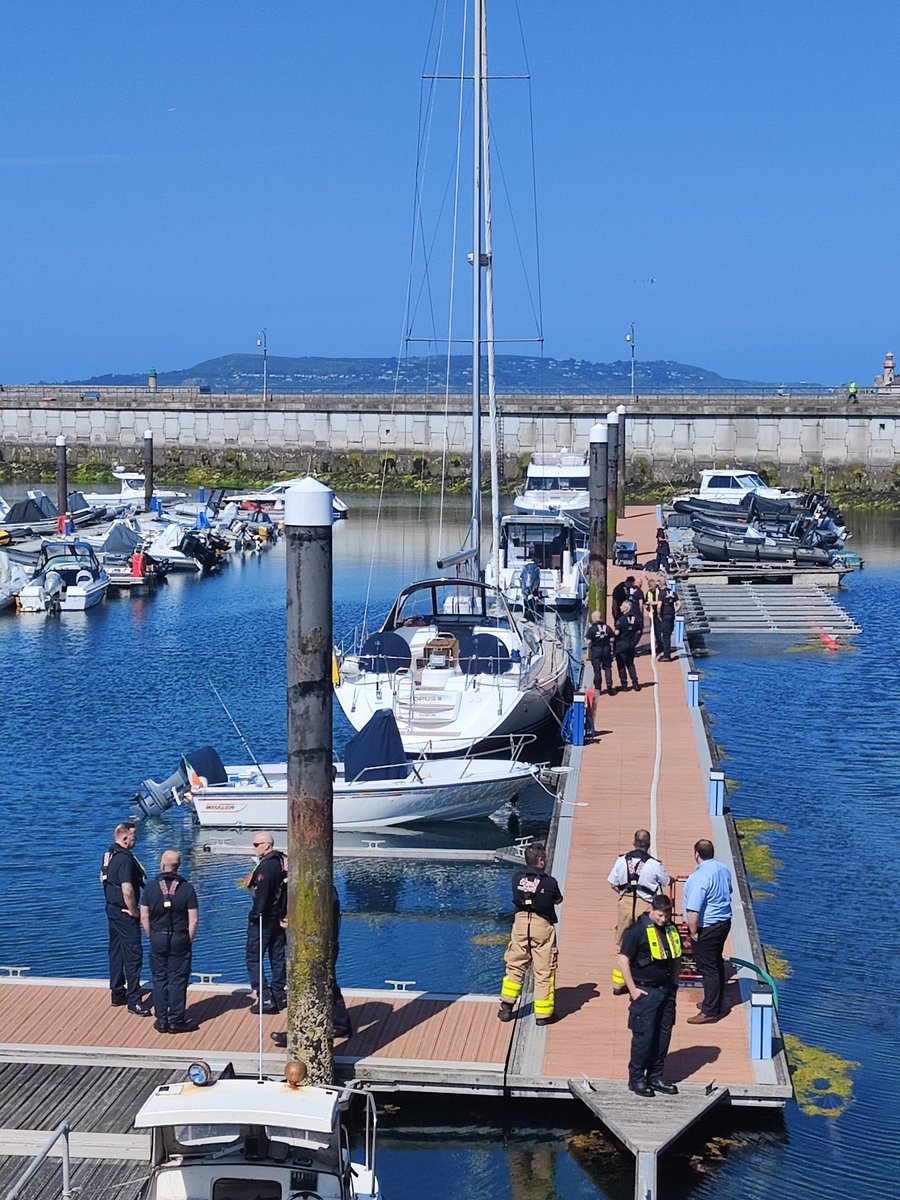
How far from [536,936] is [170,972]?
291cm

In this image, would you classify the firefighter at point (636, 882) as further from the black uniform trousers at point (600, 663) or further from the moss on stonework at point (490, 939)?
the black uniform trousers at point (600, 663)

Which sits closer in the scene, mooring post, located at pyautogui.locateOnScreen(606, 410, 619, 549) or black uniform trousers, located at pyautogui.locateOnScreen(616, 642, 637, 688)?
black uniform trousers, located at pyautogui.locateOnScreen(616, 642, 637, 688)

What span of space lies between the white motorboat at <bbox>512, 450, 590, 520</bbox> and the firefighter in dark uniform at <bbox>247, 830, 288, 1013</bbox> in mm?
35835

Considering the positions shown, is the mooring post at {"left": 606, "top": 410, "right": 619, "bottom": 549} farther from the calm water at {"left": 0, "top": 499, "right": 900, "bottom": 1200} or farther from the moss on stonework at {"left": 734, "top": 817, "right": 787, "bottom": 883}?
the moss on stonework at {"left": 734, "top": 817, "right": 787, "bottom": 883}

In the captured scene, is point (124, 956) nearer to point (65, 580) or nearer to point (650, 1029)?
point (650, 1029)

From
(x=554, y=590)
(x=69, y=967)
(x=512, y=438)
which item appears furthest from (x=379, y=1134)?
(x=512, y=438)

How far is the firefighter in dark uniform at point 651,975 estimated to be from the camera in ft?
37.5

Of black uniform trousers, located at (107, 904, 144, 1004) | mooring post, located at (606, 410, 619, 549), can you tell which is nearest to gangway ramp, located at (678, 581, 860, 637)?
mooring post, located at (606, 410, 619, 549)

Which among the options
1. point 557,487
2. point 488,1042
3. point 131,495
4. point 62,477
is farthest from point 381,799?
point 131,495

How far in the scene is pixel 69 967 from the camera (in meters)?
16.6

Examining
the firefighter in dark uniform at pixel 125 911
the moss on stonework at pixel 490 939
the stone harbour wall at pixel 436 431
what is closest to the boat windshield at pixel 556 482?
the stone harbour wall at pixel 436 431

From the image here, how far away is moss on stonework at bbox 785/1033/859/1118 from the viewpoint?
12.9m

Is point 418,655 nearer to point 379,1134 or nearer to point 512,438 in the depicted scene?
point 379,1134

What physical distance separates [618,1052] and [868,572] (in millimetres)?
39305
